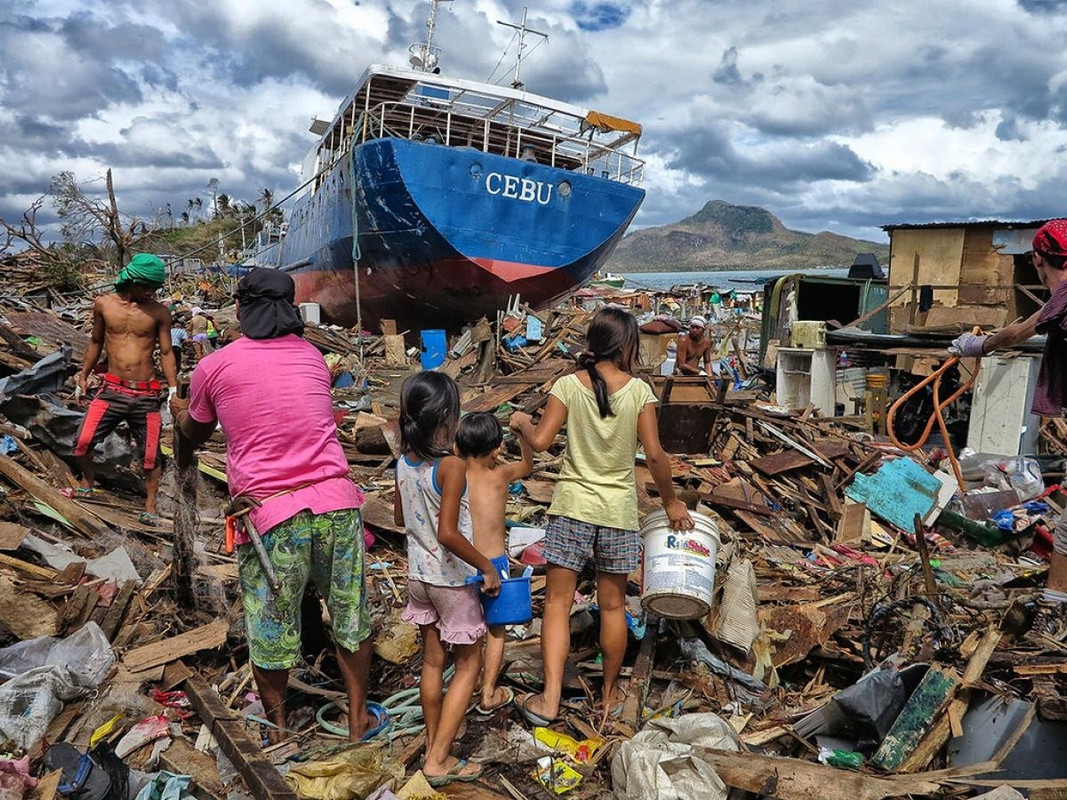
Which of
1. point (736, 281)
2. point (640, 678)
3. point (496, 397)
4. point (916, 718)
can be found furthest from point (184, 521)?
point (736, 281)

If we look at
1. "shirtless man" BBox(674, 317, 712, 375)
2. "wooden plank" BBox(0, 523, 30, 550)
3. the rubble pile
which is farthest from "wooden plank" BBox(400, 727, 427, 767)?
"shirtless man" BBox(674, 317, 712, 375)

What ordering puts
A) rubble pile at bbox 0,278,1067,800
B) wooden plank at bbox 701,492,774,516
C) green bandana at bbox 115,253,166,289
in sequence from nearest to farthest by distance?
rubble pile at bbox 0,278,1067,800 < green bandana at bbox 115,253,166,289 < wooden plank at bbox 701,492,774,516

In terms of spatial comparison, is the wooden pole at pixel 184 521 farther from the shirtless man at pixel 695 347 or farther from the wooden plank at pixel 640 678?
the shirtless man at pixel 695 347

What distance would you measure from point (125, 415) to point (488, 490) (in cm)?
352

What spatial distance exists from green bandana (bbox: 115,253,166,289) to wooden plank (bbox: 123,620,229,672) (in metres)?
2.61

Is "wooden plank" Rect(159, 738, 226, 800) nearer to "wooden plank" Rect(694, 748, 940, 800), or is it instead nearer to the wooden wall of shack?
"wooden plank" Rect(694, 748, 940, 800)

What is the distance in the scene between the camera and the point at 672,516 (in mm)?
3648

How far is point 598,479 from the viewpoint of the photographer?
347 centimetres

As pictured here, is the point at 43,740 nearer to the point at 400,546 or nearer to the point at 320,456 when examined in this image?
the point at 320,456

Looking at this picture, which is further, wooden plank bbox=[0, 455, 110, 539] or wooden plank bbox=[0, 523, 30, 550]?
wooden plank bbox=[0, 455, 110, 539]

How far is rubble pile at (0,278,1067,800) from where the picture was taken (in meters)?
2.80

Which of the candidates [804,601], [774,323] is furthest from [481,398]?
[774,323]

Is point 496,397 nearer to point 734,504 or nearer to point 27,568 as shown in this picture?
point 734,504

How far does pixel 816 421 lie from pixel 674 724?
7.12 metres
